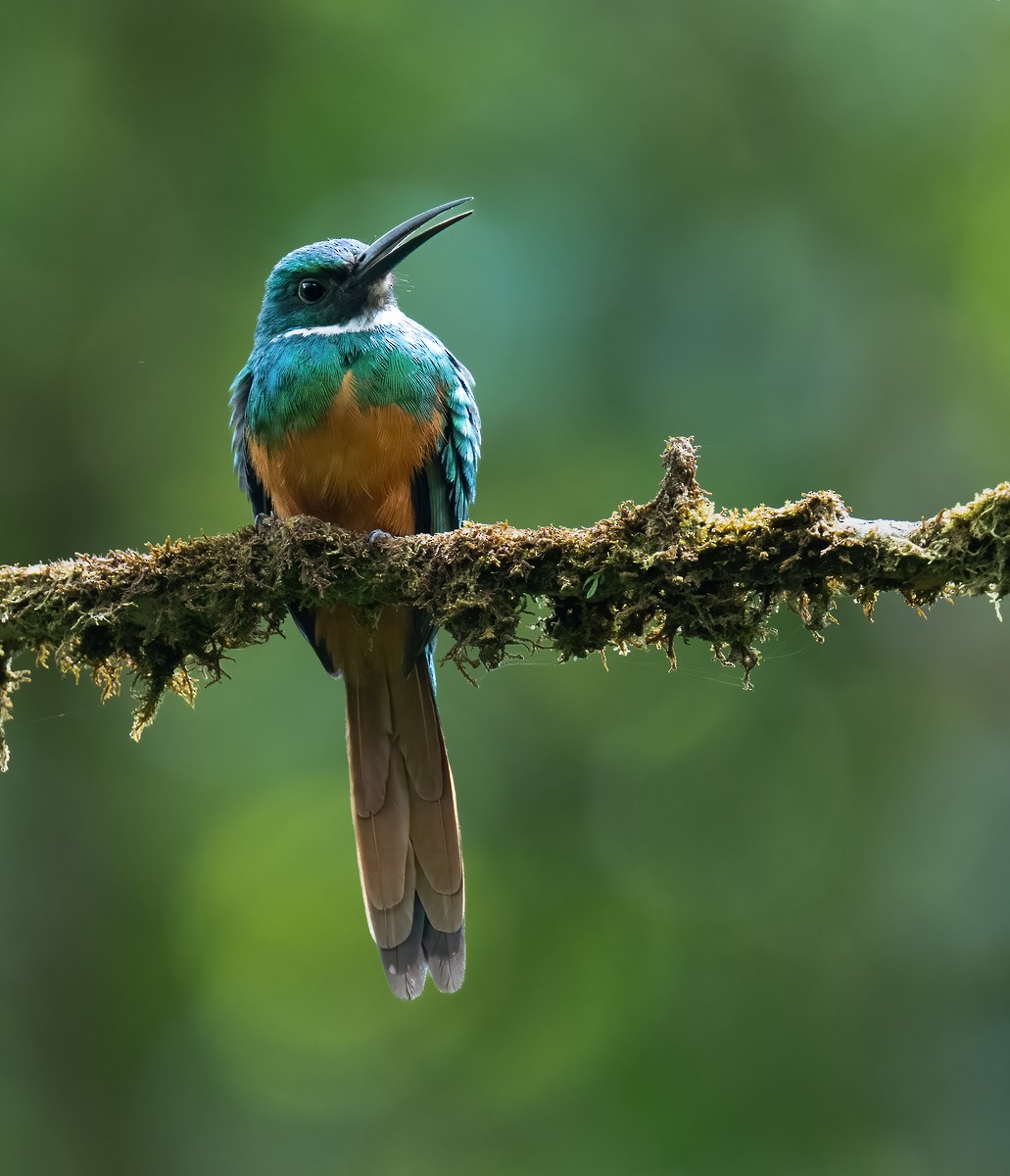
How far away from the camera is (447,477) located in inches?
137

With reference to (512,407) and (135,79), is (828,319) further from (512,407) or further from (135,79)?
(135,79)

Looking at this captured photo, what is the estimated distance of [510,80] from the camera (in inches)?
305

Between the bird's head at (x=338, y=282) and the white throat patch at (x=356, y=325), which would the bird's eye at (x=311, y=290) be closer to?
the bird's head at (x=338, y=282)

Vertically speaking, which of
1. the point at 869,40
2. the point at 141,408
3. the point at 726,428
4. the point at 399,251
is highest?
the point at 869,40

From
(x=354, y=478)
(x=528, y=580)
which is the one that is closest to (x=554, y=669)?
(x=354, y=478)

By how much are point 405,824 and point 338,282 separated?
59.4 inches

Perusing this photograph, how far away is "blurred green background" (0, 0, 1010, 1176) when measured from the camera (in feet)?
19.3

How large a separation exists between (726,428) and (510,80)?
262 centimetres

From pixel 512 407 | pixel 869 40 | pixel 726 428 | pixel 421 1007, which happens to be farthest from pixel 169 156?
pixel 421 1007

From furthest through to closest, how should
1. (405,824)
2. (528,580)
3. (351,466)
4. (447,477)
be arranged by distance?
(447,477)
(405,824)
(351,466)
(528,580)

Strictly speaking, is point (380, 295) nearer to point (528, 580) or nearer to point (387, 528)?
point (387, 528)

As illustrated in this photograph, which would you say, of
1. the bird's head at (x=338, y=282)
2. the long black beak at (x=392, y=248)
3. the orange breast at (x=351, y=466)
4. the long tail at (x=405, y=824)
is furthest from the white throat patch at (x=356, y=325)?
the long tail at (x=405, y=824)

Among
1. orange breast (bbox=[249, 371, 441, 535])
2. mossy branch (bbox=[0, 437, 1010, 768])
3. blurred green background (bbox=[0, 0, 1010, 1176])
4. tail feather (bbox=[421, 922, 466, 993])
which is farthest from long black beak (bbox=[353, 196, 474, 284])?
blurred green background (bbox=[0, 0, 1010, 1176])

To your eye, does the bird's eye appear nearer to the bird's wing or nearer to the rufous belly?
the bird's wing
